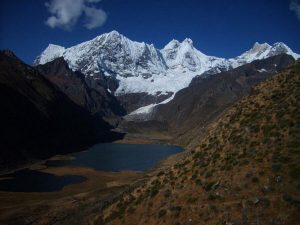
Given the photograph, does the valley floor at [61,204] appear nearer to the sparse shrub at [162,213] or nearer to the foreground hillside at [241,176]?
the foreground hillside at [241,176]

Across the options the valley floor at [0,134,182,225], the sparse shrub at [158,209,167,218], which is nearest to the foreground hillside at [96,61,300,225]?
the sparse shrub at [158,209,167,218]

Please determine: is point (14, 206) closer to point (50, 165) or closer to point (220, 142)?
point (220, 142)

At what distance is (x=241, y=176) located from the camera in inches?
1321

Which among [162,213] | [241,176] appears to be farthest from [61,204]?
[241,176]

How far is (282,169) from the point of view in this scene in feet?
103

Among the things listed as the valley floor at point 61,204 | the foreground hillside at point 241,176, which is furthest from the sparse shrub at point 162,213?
the valley floor at point 61,204

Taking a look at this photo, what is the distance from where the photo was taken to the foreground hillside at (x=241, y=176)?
29.2 meters

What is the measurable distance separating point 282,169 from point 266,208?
441 centimetres

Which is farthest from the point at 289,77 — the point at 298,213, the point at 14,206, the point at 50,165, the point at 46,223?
the point at 50,165

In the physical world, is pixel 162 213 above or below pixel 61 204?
above

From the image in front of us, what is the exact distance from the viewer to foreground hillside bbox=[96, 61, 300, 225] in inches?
1150

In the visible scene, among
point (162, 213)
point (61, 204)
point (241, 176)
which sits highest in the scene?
point (241, 176)

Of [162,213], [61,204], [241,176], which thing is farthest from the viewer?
[61,204]

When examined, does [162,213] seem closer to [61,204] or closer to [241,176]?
[241,176]
